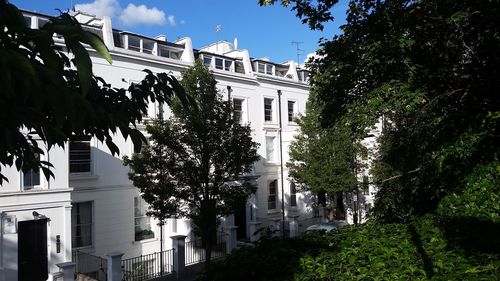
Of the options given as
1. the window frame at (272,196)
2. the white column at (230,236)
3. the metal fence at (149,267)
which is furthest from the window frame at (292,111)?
the metal fence at (149,267)

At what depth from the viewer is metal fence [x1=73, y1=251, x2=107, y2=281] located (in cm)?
1811

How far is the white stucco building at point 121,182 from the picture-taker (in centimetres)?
1599

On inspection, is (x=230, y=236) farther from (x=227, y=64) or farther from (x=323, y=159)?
(x=227, y=64)

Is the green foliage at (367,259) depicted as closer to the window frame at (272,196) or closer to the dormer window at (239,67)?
the window frame at (272,196)

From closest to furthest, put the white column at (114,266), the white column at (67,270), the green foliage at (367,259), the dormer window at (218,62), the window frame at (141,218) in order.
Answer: the green foliage at (367,259)
the white column at (67,270)
the white column at (114,266)
the window frame at (141,218)
the dormer window at (218,62)

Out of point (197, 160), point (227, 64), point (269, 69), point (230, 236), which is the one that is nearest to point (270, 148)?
point (269, 69)

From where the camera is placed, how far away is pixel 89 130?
105 inches

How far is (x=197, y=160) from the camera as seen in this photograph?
1605 centimetres

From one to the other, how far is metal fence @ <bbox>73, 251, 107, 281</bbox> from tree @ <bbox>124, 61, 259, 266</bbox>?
14.9 ft

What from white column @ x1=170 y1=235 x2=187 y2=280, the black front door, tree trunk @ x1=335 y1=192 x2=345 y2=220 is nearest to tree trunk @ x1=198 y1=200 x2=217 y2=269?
white column @ x1=170 y1=235 x2=187 y2=280

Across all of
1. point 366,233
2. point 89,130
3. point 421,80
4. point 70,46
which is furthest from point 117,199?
point 70,46

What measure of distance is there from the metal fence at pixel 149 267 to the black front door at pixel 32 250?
121 inches

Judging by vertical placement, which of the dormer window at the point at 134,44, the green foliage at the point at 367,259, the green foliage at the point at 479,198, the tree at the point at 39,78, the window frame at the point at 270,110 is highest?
the dormer window at the point at 134,44

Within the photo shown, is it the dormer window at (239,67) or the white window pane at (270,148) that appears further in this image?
the white window pane at (270,148)
